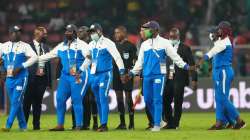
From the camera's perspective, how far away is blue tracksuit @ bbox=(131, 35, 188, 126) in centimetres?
1981

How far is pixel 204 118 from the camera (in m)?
26.1

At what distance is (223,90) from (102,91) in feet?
8.67

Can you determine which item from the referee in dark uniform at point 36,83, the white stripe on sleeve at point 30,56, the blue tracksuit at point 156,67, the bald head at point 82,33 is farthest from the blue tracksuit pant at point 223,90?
the referee in dark uniform at point 36,83

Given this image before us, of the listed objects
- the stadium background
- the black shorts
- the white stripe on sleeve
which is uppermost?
the stadium background

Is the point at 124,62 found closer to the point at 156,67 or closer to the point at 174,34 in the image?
the point at 174,34

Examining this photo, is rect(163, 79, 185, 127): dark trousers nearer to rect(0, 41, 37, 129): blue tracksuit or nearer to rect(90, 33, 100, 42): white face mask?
rect(90, 33, 100, 42): white face mask

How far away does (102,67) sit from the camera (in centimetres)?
2036

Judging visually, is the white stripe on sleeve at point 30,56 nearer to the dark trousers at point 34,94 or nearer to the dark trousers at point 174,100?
the dark trousers at point 34,94

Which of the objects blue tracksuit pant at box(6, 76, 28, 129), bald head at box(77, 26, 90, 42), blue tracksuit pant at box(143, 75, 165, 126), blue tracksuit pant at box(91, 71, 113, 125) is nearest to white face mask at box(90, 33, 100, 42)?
blue tracksuit pant at box(91, 71, 113, 125)

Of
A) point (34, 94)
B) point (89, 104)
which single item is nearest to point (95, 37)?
point (89, 104)

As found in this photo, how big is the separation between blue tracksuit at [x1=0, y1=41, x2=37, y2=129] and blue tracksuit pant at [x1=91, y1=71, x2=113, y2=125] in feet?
4.63

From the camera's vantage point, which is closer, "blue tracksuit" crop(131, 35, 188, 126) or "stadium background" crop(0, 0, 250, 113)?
"blue tracksuit" crop(131, 35, 188, 126)

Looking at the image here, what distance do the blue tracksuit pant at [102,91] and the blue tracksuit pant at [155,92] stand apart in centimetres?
85

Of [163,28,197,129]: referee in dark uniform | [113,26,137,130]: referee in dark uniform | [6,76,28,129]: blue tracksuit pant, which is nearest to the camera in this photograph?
[6,76,28,129]: blue tracksuit pant
